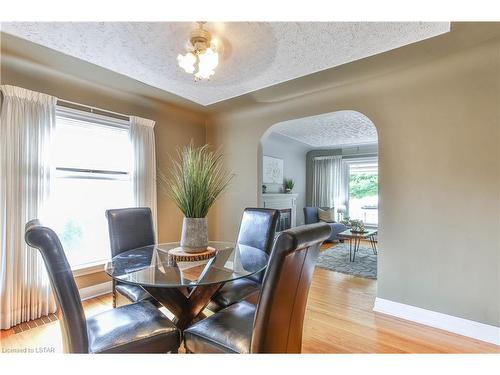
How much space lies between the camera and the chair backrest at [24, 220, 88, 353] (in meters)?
1.01

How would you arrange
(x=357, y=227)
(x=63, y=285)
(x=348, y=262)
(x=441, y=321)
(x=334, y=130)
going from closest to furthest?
(x=63, y=285) < (x=441, y=321) < (x=348, y=262) < (x=357, y=227) < (x=334, y=130)

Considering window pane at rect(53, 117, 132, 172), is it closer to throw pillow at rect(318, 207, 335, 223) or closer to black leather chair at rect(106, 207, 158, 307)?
black leather chair at rect(106, 207, 158, 307)

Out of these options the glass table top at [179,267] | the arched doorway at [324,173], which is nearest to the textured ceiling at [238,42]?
the glass table top at [179,267]

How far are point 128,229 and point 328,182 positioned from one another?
18.9ft

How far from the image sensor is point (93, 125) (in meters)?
2.79

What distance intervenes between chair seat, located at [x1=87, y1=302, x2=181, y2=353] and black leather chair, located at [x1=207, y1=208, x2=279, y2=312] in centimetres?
49

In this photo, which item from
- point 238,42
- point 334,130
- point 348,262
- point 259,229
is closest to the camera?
point 238,42

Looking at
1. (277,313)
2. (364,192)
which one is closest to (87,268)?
(277,313)

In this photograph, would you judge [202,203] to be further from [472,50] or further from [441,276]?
[472,50]

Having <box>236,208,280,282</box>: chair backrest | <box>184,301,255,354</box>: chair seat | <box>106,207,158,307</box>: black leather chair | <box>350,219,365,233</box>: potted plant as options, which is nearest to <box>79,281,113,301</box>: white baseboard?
<box>106,207,158,307</box>: black leather chair

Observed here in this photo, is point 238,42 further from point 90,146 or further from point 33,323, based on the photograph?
point 33,323

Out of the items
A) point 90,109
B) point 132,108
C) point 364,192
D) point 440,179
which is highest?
point 132,108

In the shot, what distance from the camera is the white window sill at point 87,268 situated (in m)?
2.66

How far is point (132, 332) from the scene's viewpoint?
1260mm
